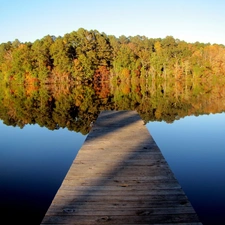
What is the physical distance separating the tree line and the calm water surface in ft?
116

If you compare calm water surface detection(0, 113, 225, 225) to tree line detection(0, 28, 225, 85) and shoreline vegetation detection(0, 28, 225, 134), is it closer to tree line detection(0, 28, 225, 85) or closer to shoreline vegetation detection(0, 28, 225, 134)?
shoreline vegetation detection(0, 28, 225, 134)

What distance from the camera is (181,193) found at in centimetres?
351

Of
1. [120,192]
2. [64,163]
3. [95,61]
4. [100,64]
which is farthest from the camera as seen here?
[100,64]

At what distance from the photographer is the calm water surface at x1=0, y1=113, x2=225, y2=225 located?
189 inches

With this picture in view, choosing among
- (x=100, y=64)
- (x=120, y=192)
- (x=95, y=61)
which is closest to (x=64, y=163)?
(x=120, y=192)

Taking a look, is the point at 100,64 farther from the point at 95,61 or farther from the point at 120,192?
the point at 120,192

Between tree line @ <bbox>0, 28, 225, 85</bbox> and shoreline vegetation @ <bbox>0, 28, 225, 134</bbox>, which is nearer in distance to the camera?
shoreline vegetation @ <bbox>0, 28, 225, 134</bbox>

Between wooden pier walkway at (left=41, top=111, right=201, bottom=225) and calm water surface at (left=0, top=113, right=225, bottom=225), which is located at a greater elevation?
wooden pier walkway at (left=41, top=111, right=201, bottom=225)

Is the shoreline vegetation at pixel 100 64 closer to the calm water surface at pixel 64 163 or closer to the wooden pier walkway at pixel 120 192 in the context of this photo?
the calm water surface at pixel 64 163

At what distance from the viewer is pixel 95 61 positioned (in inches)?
1962

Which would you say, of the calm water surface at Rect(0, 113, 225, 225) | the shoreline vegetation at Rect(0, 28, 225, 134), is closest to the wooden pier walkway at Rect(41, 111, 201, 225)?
the calm water surface at Rect(0, 113, 225, 225)

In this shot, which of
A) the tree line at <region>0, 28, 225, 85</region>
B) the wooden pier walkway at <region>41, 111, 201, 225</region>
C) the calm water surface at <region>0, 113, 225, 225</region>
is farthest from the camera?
the tree line at <region>0, 28, 225, 85</region>

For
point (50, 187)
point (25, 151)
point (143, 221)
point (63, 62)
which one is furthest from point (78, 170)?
point (63, 62)

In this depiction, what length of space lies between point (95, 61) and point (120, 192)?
47610mm
